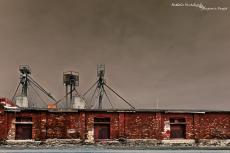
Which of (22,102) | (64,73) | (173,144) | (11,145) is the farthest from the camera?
(64,73)

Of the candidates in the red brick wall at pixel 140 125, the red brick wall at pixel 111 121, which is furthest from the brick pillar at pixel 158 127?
the red brick wall at pixel 111 121

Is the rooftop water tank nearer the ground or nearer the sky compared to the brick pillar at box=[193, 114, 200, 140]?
nearer the sky

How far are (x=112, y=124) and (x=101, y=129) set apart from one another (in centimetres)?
102

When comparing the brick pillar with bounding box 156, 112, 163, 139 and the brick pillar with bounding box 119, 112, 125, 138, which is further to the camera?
the brick pillar with bounding box 156, 112, 163, 139

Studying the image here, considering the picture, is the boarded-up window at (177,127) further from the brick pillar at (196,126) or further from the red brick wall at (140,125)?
the red brick wall at (140,125)

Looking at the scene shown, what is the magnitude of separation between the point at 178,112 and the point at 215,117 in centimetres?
329

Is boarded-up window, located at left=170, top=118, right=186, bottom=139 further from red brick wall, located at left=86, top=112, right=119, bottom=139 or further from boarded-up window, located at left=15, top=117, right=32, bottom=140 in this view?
boarded-up window, located at left=15, top=117, right=32, bottom=140

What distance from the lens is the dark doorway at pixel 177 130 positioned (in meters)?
30.2

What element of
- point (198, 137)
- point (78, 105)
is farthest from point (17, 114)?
point (198, 137)

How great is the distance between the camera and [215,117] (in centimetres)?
3033

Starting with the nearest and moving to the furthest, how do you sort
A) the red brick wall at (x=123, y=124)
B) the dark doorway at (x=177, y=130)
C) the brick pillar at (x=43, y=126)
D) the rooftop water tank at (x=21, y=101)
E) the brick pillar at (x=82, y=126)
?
the brick pillar at (x=43, y=126) < the red brick wall at (x=123, y=124) < the brick pillar at (x=82, y=126) < the dark doorway at (x=177, y=130) < the rooftop water tank at (x=21, y=101)

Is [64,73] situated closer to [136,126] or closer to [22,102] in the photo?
[22,102]

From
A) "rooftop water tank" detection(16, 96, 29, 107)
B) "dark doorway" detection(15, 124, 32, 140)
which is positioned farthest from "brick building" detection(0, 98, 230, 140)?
"rooftop water tank" detection(16, 96, 29, 107)

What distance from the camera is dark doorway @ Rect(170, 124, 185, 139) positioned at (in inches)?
1190
